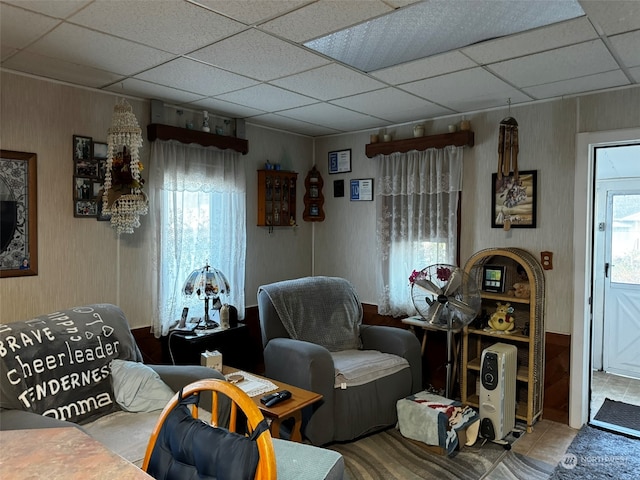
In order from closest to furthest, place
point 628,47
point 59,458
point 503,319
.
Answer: point 59,458 < point 628,47 < point 503,319

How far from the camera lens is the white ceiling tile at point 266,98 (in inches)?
124

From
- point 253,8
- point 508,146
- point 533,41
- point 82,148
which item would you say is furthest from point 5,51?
point 508,146

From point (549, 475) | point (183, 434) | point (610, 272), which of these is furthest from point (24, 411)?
point (610, 272)

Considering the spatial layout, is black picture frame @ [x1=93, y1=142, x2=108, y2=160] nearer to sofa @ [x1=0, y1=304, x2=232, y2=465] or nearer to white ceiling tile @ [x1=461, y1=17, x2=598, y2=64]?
sofa @ [x1=0, y1=304, x2=232, y2=465]

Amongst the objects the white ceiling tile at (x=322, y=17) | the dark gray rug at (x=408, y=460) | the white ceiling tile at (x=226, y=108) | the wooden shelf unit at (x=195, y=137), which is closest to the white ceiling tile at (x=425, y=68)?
the white ceiling tile at (x=322, y=17)

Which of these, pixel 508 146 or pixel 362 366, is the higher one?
pixel 508 146

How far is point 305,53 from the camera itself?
2.47 metres

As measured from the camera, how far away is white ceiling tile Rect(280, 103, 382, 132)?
12.1 ft

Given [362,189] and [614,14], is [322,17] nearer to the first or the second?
[614,14]

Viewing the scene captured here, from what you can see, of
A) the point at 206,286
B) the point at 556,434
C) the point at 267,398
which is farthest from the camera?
the point at 206,286

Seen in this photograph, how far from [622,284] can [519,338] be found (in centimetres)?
184

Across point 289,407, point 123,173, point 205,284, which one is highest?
point 123,173

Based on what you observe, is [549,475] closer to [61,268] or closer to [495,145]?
[495,145]

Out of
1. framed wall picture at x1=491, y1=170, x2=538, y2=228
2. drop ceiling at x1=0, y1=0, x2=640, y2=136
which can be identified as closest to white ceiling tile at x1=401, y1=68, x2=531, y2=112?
drop ceiling at x1=0, y1=0, x2=640, y2=136
